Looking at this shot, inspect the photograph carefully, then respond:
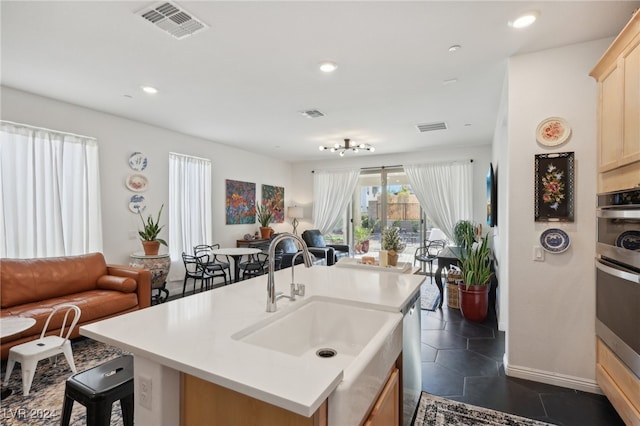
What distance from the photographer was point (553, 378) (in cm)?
242

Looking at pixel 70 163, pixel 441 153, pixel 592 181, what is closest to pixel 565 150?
pixel 592 181

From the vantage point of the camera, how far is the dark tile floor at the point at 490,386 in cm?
209

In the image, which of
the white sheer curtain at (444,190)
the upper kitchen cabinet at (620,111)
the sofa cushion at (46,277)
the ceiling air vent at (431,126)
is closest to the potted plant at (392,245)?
the upper kitchen cabinet at (620,111)

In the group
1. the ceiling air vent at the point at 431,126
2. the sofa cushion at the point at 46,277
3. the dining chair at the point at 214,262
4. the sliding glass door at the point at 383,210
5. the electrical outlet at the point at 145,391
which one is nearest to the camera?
the electrical outlet at the point at 145,391

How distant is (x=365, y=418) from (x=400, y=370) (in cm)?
54

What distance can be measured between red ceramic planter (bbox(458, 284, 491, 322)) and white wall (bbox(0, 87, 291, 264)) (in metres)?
4.36

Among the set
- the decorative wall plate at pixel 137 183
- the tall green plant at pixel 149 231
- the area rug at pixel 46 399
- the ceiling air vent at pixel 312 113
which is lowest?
the area rug at pixel 46 399

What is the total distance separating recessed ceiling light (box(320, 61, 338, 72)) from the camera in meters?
2.71

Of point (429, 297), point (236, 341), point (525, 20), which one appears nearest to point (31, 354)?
point (236, 341)

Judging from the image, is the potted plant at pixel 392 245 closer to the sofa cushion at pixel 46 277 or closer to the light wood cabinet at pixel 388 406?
the light wood cabinet at pixel 388 406

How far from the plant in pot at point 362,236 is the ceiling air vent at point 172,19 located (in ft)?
19.3

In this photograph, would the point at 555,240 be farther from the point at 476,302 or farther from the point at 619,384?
the point at 476,302

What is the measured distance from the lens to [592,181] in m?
2.30

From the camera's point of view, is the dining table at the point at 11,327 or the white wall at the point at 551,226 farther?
the white wall at the point at 551,226
